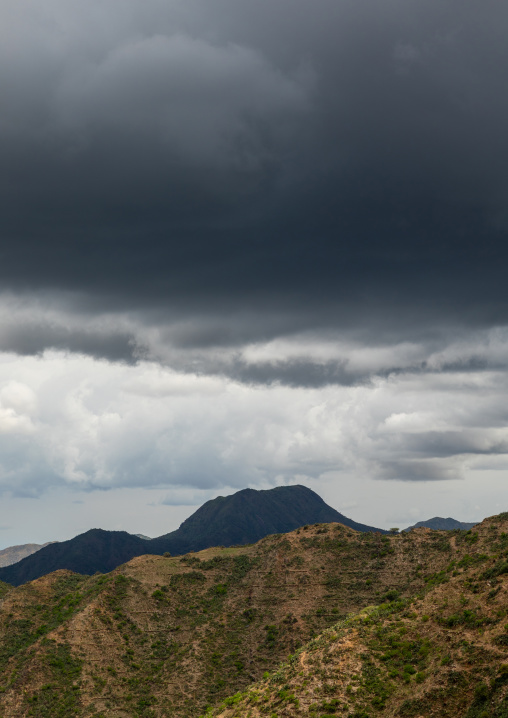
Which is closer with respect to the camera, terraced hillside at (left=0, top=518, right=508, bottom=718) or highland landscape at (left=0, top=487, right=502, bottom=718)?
highland landscape at (left=0, top=487, right=502, bottom=718)

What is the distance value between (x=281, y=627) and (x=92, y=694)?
4060 cm

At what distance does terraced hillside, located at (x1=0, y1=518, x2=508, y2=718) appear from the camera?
110 metres

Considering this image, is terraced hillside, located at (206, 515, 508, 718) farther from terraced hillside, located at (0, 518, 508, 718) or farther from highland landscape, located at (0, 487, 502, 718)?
terraced hillside, located at (0, 518, 508, 718)

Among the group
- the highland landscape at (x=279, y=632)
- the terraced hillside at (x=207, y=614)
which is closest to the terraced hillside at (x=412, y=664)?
the highland landscape at (x=279, y=632)

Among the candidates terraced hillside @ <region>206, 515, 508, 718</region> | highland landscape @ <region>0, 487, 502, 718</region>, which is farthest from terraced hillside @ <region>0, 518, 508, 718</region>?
terraced hillside @ <region>206, 515, 508, 718</region>

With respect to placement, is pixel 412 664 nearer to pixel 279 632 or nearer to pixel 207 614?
pixel 279 632

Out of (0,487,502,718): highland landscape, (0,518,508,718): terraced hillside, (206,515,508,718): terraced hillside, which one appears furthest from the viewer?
(0,518,508,718): terraced hillside

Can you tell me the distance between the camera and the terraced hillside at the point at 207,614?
110m

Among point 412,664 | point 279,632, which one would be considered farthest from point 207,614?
point 412,664

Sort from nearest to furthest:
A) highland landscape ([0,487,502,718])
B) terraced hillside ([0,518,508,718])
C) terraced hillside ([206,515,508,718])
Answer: terraced hillside ([206,515,508,718]) → highland landscape ([0,487,502,718]) → terraced hillside ([0,518,508,718])

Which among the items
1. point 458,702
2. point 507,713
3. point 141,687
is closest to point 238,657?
point 141,687

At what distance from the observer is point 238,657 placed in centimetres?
12144

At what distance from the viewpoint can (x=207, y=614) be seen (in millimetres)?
137875

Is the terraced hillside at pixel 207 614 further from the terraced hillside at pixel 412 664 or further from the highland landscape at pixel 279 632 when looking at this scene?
the terraced hillside at pixel 412 664
